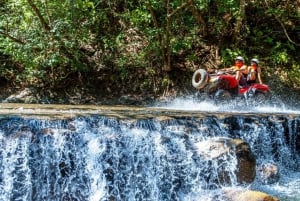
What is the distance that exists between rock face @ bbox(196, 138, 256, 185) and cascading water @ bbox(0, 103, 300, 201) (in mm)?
49

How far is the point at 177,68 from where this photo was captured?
13258 mm

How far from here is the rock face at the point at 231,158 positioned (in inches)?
269

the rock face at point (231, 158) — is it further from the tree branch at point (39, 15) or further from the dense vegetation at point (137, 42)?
the tree branch at point (39, 15)

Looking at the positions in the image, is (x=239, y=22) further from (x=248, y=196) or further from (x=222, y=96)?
(x=248, y=196)

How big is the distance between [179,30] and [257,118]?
18.3 ft

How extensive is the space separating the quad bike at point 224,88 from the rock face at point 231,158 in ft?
11.4

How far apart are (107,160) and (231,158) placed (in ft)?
6.33

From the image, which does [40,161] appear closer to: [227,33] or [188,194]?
[188,194]

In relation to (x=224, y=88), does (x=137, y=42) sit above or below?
above

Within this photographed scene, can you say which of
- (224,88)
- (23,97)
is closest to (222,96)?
(224,88)

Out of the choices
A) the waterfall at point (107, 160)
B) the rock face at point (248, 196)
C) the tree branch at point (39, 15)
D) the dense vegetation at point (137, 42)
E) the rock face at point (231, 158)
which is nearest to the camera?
the rock face at point (248, 196)

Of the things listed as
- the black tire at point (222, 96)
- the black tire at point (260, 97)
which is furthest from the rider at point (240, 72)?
the black tire at point (222, 96)

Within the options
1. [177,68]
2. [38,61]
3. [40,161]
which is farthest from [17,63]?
[40,161]

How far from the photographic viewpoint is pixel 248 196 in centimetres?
572
